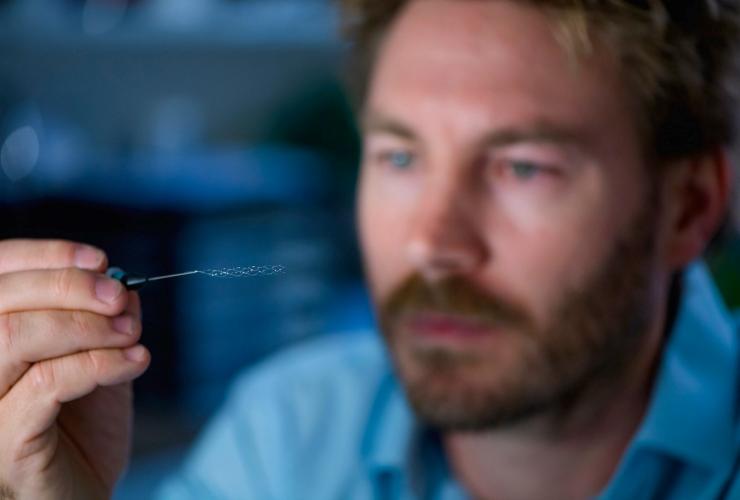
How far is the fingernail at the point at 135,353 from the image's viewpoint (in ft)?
1.50

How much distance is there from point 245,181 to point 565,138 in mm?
800

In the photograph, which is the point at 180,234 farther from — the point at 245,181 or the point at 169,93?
the point at 169,93

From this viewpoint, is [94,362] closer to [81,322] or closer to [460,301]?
[81,322]

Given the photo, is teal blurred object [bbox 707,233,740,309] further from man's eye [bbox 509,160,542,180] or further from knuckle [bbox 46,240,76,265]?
knuckle [bbox 46,240,76,265]

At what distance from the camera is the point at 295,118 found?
1.75 metres

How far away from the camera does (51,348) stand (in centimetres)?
46

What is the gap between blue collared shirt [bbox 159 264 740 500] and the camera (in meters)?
0.79

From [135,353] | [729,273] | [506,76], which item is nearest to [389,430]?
[506,76]

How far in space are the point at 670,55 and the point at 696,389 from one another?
0.31m

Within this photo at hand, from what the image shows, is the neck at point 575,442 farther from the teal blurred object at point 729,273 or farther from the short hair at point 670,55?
the teal blurred object at point 729,273

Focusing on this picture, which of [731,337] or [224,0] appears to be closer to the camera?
[731,337]

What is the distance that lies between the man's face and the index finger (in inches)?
12.6

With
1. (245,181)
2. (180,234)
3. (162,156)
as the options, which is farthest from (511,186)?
(162,156)

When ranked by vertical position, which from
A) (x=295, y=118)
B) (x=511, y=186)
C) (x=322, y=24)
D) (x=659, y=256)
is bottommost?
(x=295, y=118)
